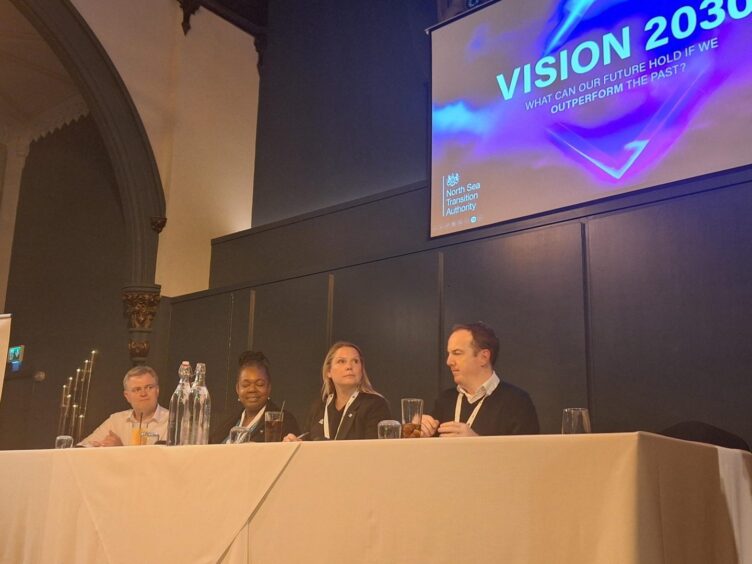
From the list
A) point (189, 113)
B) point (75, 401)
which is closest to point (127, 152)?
point (189, 113)

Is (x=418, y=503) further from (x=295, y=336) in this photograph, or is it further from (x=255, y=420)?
A: (x=295, y=336)

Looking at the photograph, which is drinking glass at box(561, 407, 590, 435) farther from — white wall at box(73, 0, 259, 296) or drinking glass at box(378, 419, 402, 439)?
white wall at box(73, 0, 259, 296)

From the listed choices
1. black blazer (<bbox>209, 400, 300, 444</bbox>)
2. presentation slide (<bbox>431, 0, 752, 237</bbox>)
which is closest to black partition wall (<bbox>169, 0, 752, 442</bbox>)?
presentation slide (<bbox>431, 0, 752, 237</bbox>)

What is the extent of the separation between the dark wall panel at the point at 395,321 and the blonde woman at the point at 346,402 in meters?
1.14

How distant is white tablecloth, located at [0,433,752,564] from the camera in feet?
3.86

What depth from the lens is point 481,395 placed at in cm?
284

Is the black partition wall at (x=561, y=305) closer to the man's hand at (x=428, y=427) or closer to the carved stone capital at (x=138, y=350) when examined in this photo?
the carved stone capital at (x=138, y=350)

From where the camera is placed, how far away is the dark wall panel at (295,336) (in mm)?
4941

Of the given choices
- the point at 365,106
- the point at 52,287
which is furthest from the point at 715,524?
the point at 52,287

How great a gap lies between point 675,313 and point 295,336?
8.29ft

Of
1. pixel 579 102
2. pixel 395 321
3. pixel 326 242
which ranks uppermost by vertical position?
pixel 579 102

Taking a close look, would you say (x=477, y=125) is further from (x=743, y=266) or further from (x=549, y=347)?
(x=743, y=266)

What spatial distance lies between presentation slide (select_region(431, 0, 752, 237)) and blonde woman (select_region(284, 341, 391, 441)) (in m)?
1.52

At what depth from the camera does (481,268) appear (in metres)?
4.16
